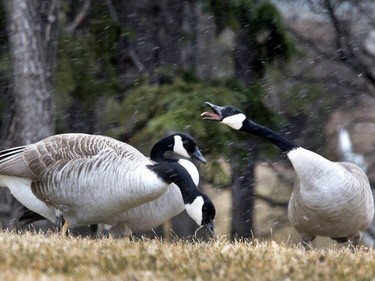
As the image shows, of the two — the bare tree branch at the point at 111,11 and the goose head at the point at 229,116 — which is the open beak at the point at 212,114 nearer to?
the goose head at the point at 229,116

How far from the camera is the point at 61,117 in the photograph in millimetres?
13156

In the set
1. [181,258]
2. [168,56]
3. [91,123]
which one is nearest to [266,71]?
[168,56]

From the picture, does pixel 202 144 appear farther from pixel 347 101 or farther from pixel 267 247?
pixel 267 247

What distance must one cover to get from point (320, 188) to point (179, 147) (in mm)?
1469

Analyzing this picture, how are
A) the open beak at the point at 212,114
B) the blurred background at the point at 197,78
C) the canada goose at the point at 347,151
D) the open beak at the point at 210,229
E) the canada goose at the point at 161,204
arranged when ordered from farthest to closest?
the canada goose at the point at 347,151 < the blurred background at the point at 197,78 < the canada goose at the point at 161,204 < the open beak at the point at 212,114 < the open beak at the point at 210,229

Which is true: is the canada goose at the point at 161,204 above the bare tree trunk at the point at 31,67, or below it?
below

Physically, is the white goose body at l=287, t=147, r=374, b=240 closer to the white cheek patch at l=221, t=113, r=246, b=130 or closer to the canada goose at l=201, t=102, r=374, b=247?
the canada goose at l=201, t=102, r=374, b=247

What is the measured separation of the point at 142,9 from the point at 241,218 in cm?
343

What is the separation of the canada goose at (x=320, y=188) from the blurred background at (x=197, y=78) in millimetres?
2249

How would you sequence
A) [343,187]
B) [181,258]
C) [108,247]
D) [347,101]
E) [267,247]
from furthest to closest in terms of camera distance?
[347,101] → [343,187] → [267,247] → [108,247] → [181,258]

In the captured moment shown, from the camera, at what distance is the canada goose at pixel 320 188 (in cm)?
790

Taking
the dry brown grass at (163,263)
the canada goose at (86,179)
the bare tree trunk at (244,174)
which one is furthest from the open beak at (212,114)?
the bare tree trunk at (244,174)

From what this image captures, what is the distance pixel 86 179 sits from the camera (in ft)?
26.5

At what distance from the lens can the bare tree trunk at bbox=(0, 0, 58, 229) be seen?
1055 centimetres
